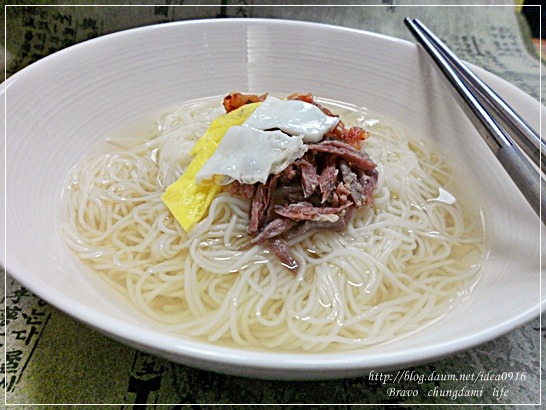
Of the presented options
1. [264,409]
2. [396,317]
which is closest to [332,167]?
[396,317]

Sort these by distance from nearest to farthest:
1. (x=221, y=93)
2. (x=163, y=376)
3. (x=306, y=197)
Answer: (x=163, y=376), (x=306, y=197), (x=221, y=93)

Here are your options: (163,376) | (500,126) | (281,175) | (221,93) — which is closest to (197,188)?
(281,175)

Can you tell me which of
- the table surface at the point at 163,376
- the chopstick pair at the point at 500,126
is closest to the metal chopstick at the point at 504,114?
the chopstick pair at the point at 500,126

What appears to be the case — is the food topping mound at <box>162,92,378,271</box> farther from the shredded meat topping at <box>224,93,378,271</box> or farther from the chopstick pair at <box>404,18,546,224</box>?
the chopstick pair at <box>404,18,546,224</box>

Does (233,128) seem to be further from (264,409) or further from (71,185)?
(264,409)

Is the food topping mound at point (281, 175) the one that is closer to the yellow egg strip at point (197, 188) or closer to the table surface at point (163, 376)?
the yellow egg strip at point (197, 188)

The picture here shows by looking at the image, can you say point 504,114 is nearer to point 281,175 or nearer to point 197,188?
point 281,175
